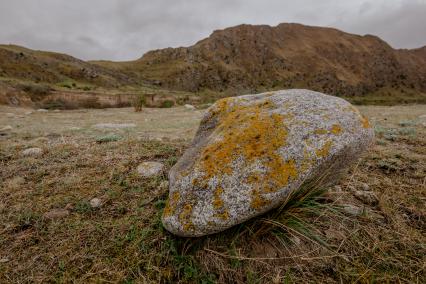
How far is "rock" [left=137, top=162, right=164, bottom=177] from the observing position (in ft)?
11.6

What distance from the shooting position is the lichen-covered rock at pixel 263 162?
2.04 m

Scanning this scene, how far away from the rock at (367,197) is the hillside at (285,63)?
239 ft

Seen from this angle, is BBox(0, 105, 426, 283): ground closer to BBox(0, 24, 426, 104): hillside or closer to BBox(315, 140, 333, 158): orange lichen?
BBox(315, 140, 333, 158): orange lichen

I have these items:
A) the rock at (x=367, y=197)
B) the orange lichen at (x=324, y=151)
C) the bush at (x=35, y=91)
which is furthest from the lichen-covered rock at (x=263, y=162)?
the bush at (x=35, y=91)

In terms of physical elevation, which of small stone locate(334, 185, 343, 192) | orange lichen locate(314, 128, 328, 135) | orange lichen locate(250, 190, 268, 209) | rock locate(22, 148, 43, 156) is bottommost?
small stone locate(334, 185, 343, 192)

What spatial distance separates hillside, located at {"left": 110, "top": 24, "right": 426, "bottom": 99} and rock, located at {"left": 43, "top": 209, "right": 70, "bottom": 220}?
2847 inches

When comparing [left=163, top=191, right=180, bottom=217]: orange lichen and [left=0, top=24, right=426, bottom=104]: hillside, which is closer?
[left=163, top=191, right=180, bottom=217]: orange lichen

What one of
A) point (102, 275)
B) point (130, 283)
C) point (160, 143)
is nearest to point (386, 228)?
point (130, 283)

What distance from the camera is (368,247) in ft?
6.80

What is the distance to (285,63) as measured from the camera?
341 feet

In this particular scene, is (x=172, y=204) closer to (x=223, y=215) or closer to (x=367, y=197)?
(x=223, y=215)

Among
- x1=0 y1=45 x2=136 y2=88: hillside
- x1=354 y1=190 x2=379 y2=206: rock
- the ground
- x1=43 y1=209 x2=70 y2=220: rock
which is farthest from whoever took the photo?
x1=0 y1=45 x2=136 y2=88: hillside

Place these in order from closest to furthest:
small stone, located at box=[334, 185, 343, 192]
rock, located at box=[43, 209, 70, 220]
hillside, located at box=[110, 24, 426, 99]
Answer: rock, located at box=[43, 209, 70, 220] → small stone, located at box=[334, 185, 343, 192] → hillside, located at box=[110, 24, 426, 99]

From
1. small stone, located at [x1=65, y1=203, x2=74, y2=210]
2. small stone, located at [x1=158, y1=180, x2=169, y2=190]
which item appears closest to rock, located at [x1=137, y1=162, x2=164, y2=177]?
small stone, located at [x1=158, y1=180, x2=169, y2=190]
